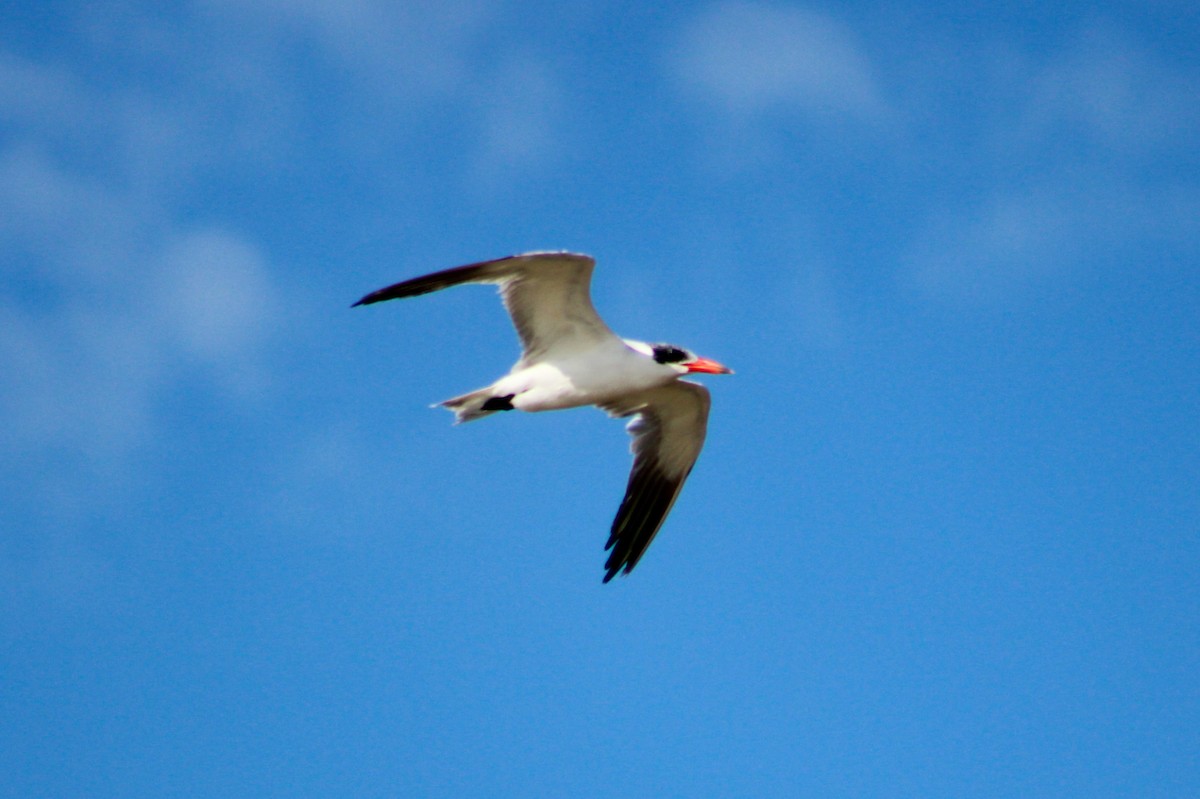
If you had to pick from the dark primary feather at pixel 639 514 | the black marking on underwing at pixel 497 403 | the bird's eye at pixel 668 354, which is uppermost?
the bird's eye at pixel 668 354

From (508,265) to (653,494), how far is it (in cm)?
402

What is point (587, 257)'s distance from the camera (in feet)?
43.5

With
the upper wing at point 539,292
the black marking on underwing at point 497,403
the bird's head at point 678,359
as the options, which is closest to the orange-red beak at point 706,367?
the bird's head at point 678,359

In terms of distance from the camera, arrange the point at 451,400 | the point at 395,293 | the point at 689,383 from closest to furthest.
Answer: the point at 395,293 < the point at 451,400 < the point at 689,383

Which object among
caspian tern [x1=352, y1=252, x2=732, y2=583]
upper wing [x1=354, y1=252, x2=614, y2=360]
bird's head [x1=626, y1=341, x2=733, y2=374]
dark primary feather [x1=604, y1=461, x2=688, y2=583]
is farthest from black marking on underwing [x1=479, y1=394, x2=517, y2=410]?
dark primary feather [x1=604, y1=461, x2=688, y2=583]

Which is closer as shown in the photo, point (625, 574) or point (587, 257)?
point (587, 257)

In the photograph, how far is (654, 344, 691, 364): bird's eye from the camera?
47.7ft

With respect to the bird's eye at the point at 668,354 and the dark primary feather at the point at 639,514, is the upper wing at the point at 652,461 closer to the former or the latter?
the dark primary feather at the point at 639,514

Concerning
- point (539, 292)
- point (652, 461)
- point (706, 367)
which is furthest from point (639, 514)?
point (539, 292)

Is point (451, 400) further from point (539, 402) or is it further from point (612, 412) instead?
point (612, 412)

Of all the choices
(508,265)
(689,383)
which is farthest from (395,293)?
(689,383)

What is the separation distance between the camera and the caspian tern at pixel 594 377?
13422mm

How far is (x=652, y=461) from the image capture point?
15992 mm

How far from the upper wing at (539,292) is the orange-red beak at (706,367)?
1099mm
